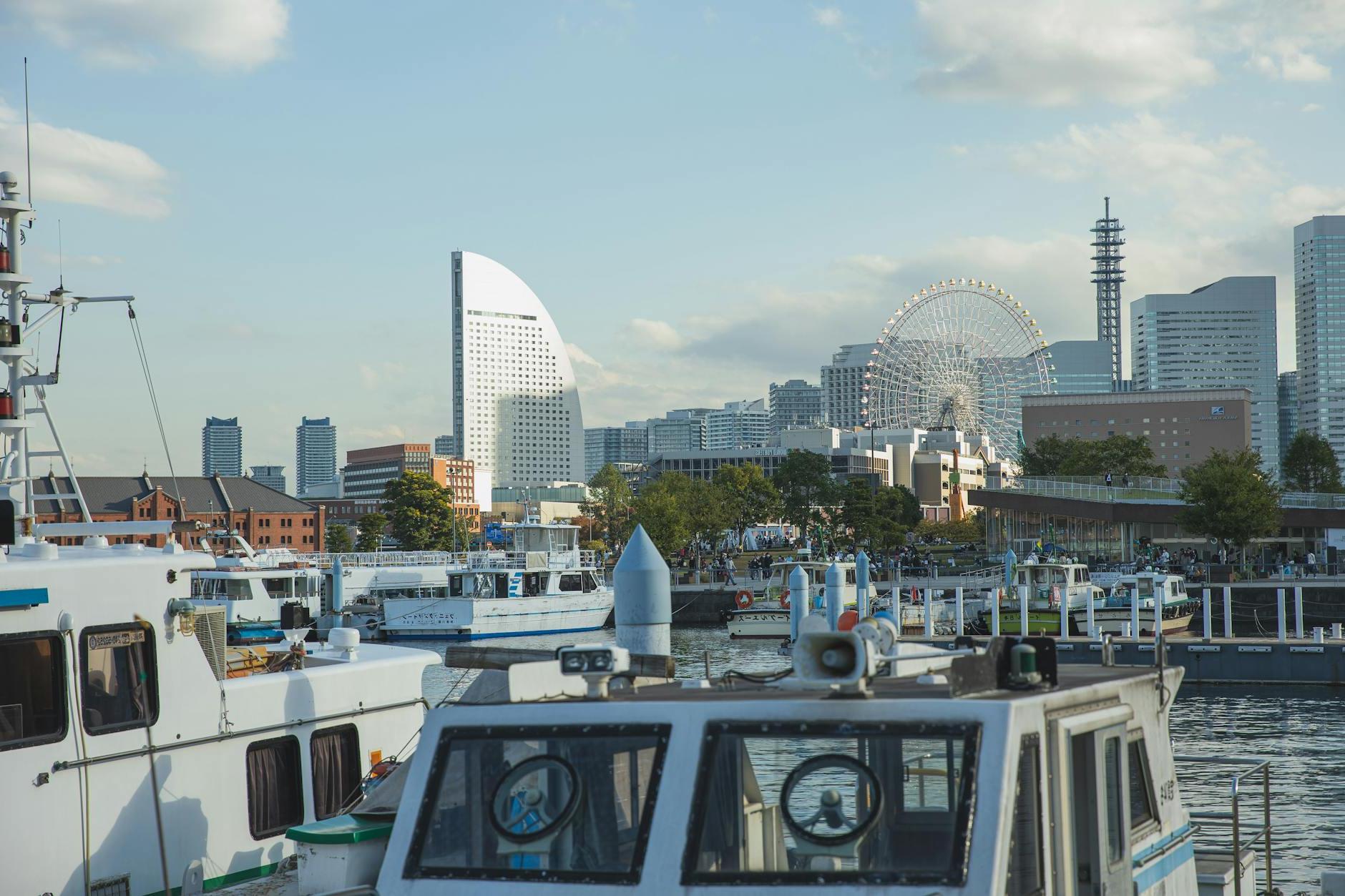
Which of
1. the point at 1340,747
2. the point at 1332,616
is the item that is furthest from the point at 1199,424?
the point at 1340,747

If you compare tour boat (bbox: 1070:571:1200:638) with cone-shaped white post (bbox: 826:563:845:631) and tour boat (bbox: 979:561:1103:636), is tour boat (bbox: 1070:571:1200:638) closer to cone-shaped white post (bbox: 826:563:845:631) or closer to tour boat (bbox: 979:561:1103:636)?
tour boat (bbox: 979:561:1103:636)

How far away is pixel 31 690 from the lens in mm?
10391

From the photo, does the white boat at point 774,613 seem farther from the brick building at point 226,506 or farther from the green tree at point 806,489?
the brick building at point 226,506

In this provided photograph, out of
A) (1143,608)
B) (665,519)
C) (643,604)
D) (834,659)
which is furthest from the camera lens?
(665,519)

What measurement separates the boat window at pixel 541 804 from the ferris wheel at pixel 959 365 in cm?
12965

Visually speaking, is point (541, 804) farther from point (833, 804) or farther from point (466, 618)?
point (466, 618)

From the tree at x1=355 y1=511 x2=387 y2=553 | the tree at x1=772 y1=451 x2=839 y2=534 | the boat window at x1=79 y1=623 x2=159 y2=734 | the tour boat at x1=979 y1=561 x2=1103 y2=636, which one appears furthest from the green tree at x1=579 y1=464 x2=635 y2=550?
the boat window at x1=79 y1=623 x2=159 y2=734

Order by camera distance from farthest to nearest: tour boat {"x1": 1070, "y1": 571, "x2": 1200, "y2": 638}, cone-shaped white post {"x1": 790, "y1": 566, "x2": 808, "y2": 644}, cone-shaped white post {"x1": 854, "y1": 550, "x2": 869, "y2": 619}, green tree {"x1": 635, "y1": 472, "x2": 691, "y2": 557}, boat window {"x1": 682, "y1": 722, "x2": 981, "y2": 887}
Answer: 1. green tree {"x1": 635, "y1": 472, "x2": 691, "y2": 557}
2. tour boat {"x1": 1070, "y1": 571, "x2": 1200, "y2": 638}
3. cone-shaped white post {"x1": 854, "y1": 550, "x2": 869, "y2": 619}
4. cone-shaped white post {"x1": 790, "y1": 566, "x2": 808, "y2": 644}
5. boat window {"x1": 682, "y1": 722, "x2": 981, "y2": 887}

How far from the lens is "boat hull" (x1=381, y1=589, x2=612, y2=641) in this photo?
71625mm

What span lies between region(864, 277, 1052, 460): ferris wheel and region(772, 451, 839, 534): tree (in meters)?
22.7

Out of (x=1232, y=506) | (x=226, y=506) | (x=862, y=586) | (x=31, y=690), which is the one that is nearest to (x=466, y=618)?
(x=862, y=586)

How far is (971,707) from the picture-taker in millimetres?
5828

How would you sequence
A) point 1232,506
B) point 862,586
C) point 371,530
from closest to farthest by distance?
point 862,586 < point 1232,506 < point 371,530

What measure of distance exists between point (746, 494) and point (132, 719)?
9982 cm
